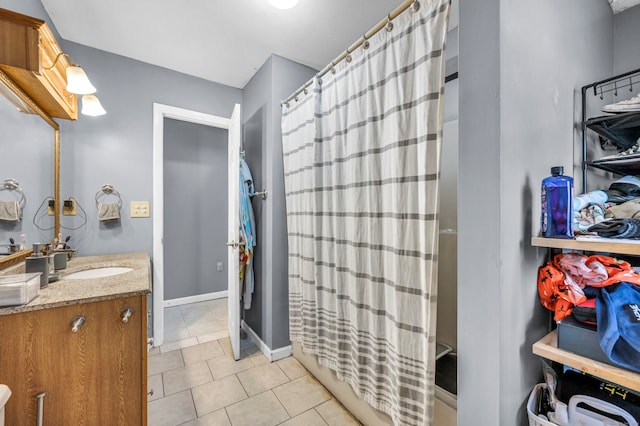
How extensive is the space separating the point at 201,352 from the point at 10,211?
1674 mm

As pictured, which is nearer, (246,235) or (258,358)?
(258,358)

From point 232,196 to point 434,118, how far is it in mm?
1761

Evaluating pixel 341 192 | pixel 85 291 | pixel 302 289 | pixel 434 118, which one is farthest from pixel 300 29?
pixel 85 291

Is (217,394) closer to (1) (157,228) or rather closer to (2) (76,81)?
(1) (157,228)

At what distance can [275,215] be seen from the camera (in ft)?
7.28

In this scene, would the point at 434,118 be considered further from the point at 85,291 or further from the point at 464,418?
the point at 85,291

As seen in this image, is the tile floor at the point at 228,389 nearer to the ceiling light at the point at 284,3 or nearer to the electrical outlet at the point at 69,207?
the electrical outlet at the point at 69,207

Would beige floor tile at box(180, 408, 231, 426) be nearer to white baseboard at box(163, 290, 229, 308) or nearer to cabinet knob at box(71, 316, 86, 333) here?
cabinet knob at box(71, 316, 86, 333)

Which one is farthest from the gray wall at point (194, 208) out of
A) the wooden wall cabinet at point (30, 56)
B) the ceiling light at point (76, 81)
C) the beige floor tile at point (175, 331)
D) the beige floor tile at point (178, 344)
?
the ceiling light at point (76, 81)

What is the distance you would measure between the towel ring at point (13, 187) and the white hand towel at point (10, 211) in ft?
0.13

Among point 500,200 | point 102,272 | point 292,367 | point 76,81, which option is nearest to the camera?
point 500,200

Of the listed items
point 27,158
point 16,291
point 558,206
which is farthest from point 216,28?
point 558,206

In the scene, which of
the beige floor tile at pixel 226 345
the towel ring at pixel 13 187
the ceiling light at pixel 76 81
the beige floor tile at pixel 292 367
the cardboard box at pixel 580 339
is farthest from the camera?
the beige floor tile at pixel 226 345

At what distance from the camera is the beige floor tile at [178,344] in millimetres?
2363
